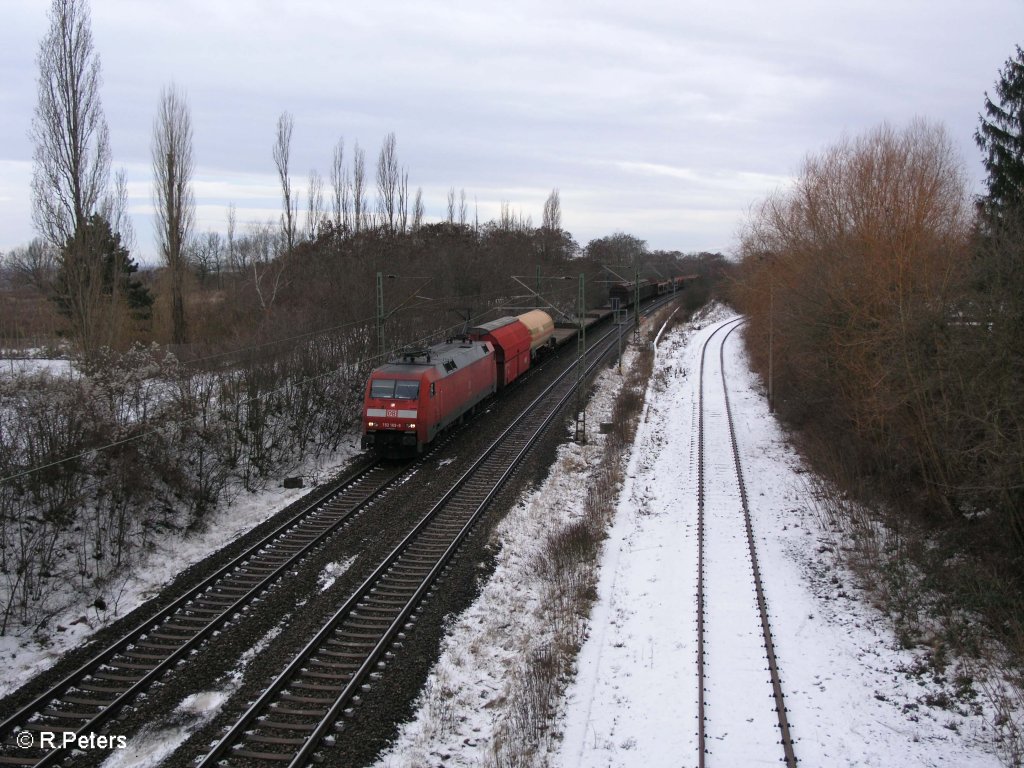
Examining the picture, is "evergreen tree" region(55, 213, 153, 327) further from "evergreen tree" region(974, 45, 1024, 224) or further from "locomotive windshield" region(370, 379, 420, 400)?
"evergreen tree" region(974, 45, 1024, 224)

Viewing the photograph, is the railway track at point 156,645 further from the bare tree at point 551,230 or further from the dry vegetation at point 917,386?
the bare tree at point 551,230

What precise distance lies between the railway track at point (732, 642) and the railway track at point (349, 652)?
4268mm

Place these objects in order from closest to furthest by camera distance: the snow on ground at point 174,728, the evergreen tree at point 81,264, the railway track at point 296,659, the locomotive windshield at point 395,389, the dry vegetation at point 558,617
→ the snow on ground at point 174,728 < the railway track at point 296,659 < the dry vegetation at point 558,617 < the evergreen tree at point 81,264 < the locomotive windshield at point 395,389

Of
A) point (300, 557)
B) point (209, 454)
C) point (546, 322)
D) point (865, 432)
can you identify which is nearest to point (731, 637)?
point (300, 557)

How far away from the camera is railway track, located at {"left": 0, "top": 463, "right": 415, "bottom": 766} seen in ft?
26.6

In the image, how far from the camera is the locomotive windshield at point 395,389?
63.8 feet

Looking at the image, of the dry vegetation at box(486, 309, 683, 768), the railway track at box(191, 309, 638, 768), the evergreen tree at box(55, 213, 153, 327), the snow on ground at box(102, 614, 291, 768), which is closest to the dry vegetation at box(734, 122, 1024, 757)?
the dry vegetation at box(486, 309, 683, 768)

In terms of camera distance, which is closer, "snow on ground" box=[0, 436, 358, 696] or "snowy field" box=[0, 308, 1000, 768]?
"snowy field" box=[0, 308, 1000, 768]

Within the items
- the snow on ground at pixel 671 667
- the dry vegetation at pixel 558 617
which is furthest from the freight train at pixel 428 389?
the dry vegetation at pixel 558 617

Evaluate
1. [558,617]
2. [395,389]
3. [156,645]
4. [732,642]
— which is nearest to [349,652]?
[156,645]

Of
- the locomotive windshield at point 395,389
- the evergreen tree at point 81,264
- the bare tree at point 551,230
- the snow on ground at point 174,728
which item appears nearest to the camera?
the snow on ground at point 174,728

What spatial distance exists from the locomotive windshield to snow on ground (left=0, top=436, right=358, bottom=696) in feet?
8.45

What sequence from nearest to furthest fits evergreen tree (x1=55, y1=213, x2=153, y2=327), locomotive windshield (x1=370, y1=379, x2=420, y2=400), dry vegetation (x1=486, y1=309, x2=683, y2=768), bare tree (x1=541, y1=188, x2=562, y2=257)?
dry vegetation (x1=486, y1=309, x2=683, y2=768)
evergreen tree (x1=55, y1=213, x2=153, y2=327)
locomotive windshield (x1=370, y1=379, x2=420, y2=400)
bare tree (x1=541, y1=188, x2=562, y2=257)

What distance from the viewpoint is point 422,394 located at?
1945 cm
